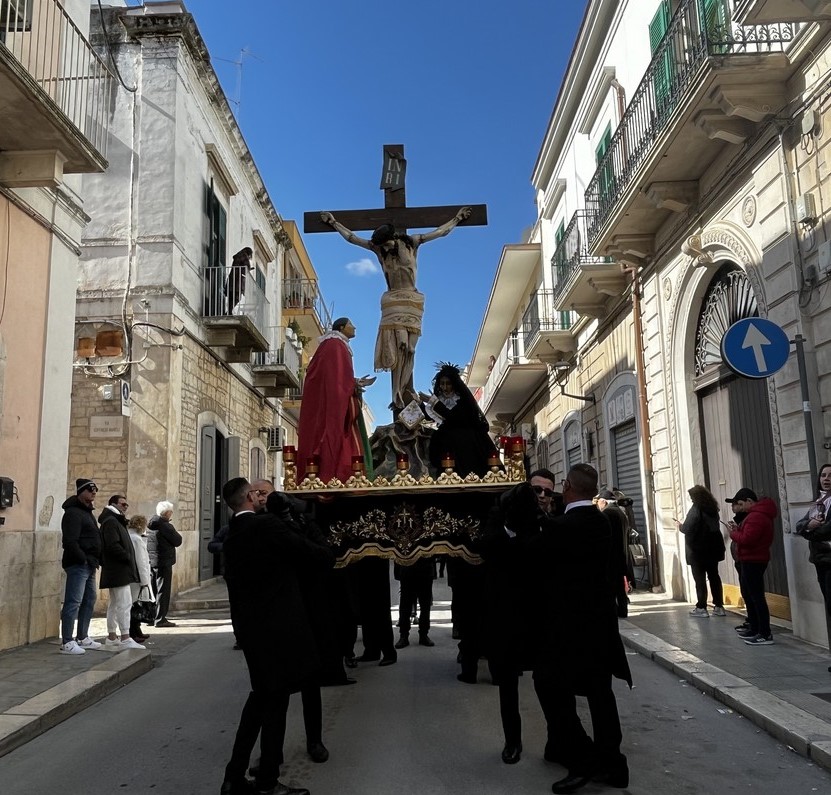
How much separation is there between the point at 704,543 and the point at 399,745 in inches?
224

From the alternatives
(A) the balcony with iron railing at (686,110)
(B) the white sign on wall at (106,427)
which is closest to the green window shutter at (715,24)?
(A) the balcony with iron railing at (686,110)

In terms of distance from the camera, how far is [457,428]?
19.5ft

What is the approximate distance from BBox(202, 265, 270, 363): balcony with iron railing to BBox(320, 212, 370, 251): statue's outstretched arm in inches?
335

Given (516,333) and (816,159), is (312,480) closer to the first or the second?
(816,159)

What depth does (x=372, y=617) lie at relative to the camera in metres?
6.92

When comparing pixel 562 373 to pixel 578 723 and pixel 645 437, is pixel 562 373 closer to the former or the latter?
pixel 645 437

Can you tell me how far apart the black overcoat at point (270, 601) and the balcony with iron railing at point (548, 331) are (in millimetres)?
14430

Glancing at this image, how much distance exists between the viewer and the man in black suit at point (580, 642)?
3895 millimetres

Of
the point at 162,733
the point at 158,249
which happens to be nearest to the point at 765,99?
the point at 162,733

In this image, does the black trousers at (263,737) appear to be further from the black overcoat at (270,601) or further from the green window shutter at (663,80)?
the green window shutter at (663,80)

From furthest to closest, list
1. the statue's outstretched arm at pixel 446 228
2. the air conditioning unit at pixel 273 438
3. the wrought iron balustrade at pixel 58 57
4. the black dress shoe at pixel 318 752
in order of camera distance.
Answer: the air conditioning unit at pixel 273 438
the wrought iron balustrade at pixel 58 57
the statue's outstretched arm at pixel 446 228
the black dress shoe at pixel 318 752

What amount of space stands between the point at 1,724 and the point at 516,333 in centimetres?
1824

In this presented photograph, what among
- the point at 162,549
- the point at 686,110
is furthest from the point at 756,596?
the point at 162,549

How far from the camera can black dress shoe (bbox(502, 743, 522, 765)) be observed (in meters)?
Result: 4.21
